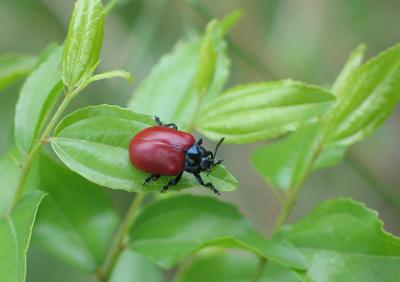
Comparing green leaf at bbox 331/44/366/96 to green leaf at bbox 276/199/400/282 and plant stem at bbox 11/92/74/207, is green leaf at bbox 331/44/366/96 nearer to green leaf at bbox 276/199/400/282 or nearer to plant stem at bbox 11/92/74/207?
green leaf at bbox 276/199/400/282

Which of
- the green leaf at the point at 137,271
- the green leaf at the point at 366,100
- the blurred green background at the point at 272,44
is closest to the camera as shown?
the green leaf at the point at 366,100

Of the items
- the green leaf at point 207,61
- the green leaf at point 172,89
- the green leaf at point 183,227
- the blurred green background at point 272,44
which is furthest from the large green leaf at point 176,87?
the blurred green background at point 272,44

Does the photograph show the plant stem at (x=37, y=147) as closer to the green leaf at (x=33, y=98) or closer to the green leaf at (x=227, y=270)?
the green leaf at (x=33, y=98)

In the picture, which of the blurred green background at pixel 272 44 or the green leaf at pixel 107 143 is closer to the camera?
the green leaf at pixel 107 143

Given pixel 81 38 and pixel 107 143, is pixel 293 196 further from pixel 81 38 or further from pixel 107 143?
pixel 81 38

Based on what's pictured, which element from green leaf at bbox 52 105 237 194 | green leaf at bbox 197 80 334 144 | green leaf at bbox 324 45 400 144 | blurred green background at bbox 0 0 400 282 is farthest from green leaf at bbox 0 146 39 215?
blurred green background at bbox 0 0 400 282

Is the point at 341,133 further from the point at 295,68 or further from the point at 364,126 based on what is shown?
the point at 295,68

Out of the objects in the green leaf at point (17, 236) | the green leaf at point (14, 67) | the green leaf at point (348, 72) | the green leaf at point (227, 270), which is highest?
the green leaf at point (348, 72)
